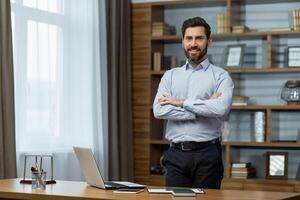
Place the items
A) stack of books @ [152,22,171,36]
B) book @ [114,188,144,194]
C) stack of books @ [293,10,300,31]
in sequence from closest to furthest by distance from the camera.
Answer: book @ [114,188,144,194] < stack of books @ [293,10,300,31] < stack of books @ [152,22,171,36]

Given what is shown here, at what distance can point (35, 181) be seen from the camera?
3520 mm

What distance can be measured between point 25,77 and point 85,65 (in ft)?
2.89

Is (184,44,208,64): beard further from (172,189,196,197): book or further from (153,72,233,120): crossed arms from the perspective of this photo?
(172,189,196,197): book

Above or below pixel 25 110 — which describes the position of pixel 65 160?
below

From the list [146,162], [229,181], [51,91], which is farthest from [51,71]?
[229,181]

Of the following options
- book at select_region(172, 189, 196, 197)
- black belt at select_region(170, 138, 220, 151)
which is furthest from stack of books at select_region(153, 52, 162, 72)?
book at select_region(172, 189, 196, 197)

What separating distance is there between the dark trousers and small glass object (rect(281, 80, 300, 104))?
2245 mm

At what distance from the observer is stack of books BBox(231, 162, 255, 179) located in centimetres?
616

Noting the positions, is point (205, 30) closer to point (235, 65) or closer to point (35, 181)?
point (35, 181)

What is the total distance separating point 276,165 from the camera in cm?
611

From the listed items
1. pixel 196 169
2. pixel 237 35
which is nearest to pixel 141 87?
pixel 237 35

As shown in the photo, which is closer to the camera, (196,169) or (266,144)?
(196,169)

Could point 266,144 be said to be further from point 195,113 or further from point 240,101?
point 195,113

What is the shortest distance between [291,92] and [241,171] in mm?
862
